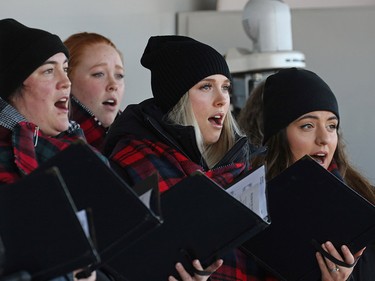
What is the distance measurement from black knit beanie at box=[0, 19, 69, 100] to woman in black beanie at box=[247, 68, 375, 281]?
0.86 metres

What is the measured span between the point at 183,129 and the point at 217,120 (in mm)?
159

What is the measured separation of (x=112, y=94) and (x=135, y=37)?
1502 mm

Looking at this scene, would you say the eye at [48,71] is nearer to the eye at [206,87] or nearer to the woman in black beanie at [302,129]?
the eye at [206,87]

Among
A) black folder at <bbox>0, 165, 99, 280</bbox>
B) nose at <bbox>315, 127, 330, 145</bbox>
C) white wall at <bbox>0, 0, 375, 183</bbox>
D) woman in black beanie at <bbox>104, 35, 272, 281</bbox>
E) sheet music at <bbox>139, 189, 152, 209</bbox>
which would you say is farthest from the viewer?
white wall at <bbox>0, 0, 375, 183</bbox>

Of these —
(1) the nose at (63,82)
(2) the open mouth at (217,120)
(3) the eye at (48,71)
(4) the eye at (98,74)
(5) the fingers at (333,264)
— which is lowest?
(5) the fingers at (333,264)

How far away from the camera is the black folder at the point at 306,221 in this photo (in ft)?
8.20

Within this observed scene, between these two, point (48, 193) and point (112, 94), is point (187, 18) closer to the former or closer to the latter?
point (112, 94)

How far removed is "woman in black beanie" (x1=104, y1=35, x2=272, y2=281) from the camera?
2.68 metres

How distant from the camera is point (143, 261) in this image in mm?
2305

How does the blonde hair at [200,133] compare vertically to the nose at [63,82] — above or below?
below

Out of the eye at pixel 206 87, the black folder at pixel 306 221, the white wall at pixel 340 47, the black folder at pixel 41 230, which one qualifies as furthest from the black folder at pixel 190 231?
the white wall at pixel 340 47

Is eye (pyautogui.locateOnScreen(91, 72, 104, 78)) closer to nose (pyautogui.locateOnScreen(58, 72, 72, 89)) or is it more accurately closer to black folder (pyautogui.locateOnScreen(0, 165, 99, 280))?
Result: nose (pyautogui.locateOnScreen(58, 72, 72, 89))

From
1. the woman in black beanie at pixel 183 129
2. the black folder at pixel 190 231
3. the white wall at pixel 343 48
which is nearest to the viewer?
the black folder at pixel 190 231

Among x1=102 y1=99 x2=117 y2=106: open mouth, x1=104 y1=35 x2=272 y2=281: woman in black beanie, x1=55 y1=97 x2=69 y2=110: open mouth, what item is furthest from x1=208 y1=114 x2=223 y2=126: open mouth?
x1=102 y1=99 x2=117 y2=106: open mouth
